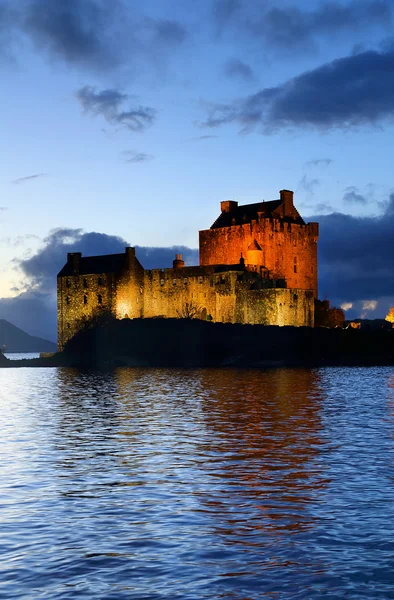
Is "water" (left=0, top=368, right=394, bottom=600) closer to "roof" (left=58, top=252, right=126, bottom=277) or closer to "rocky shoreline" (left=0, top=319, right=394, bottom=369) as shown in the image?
"rocky shoreline" (left=0, top=319, right=394, bottom=369)

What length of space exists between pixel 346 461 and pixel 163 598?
1147 centimetres

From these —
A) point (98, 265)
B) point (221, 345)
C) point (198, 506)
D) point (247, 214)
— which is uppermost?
point (247, 214)

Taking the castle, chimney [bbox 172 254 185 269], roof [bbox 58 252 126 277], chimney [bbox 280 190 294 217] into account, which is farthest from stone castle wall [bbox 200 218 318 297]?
roof [bbox 58 252 126 277]

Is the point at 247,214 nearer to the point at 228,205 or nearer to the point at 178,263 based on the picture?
the point at 228,205

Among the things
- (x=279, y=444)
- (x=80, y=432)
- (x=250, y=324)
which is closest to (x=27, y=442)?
(x=80, y=432)

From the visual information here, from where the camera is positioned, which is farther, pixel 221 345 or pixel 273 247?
pixel 273 247

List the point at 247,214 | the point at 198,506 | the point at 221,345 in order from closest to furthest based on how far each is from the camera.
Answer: the point at 198,506, the point at 221,345, the point at 247,214

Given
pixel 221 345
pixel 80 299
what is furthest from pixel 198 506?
pixel 80 299

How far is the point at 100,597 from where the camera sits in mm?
10625

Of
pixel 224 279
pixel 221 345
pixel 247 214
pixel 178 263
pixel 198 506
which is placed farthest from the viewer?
pixel 247 214

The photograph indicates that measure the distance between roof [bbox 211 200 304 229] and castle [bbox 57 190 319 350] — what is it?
0.02m

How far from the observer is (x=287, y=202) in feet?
287

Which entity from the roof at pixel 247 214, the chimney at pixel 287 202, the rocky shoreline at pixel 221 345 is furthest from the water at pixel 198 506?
the chimney at pixel 287 202

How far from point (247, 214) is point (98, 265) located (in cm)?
1547
